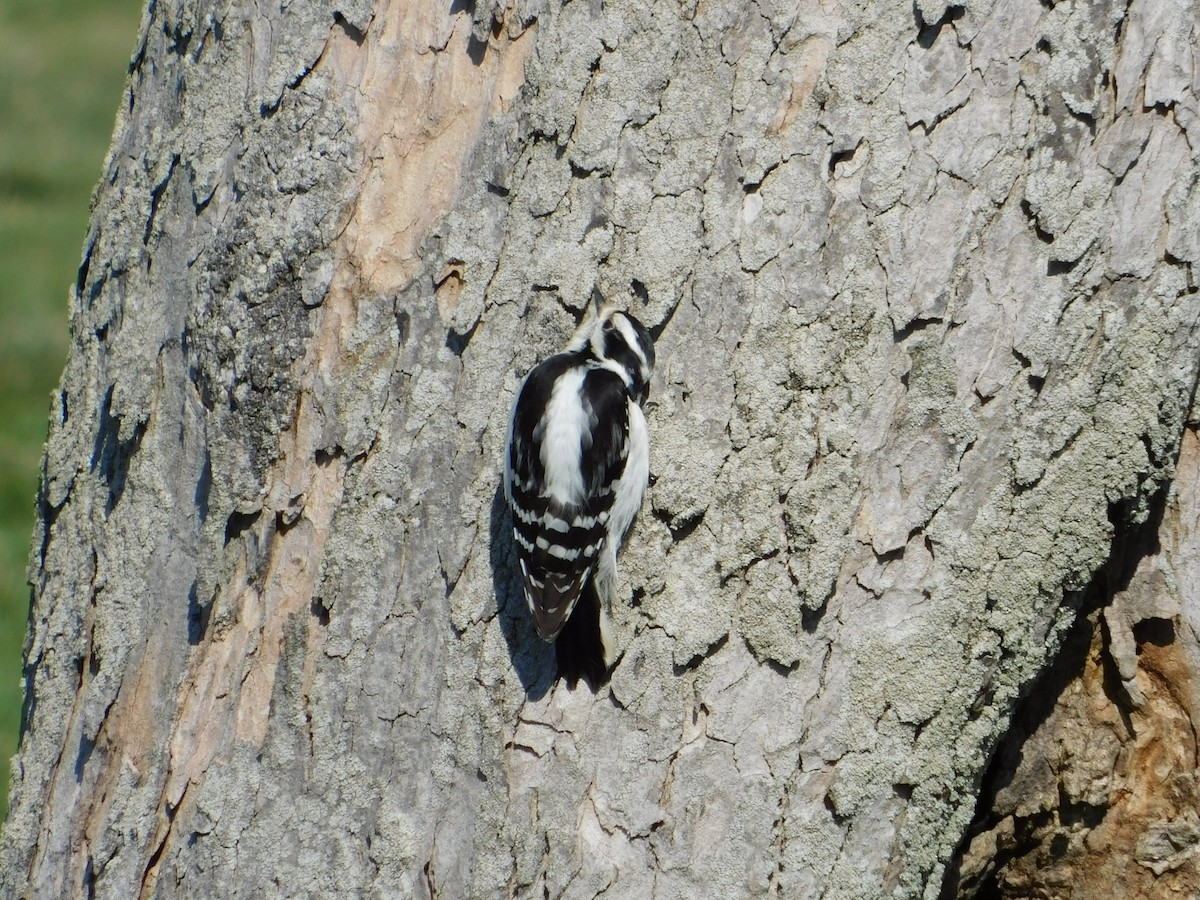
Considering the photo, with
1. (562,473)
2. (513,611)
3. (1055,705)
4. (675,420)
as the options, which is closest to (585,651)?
(513,611)

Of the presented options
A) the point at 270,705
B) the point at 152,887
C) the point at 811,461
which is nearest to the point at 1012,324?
the point at 811,461

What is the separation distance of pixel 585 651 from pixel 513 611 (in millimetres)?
189

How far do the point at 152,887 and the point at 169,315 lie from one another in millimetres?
1351

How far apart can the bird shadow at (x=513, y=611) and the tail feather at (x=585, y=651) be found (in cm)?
3

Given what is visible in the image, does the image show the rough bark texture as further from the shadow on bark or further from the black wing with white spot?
the shadow on bark

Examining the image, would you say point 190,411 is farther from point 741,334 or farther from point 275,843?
point 741,334

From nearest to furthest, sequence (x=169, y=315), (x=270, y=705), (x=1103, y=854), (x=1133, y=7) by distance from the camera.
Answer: (x=1133, y=7), (x=270, y=705), (x=169, y=315), (x=1103, y=854)

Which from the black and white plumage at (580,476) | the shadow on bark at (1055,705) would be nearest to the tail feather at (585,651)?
the black and white plumage at (580,476)

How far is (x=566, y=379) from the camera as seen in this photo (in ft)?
9.67

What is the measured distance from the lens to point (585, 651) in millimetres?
2805

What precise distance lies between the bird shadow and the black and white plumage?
38 millimetres

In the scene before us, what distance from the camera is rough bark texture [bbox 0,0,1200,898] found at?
268cm

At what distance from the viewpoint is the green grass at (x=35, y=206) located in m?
6.27

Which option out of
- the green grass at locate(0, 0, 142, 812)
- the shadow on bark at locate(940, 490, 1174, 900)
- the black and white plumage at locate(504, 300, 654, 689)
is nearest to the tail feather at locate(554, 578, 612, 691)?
the black and white plumage at locate(504, 300, 654, 689)
